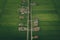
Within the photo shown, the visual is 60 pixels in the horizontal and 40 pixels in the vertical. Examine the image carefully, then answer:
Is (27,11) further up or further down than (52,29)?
further up

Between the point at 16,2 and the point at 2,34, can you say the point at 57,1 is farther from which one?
the point at 2,34

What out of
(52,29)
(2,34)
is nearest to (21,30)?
(2,34)

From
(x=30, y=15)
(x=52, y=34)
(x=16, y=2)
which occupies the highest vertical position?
(x=16, y=2)

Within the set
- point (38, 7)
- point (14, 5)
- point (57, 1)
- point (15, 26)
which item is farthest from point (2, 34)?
point (57, 1)

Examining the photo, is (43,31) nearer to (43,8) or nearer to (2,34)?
(43,8)

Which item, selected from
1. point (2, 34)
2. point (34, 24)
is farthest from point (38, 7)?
Result: point (2, 34)

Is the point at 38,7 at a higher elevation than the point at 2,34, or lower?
A: higher
